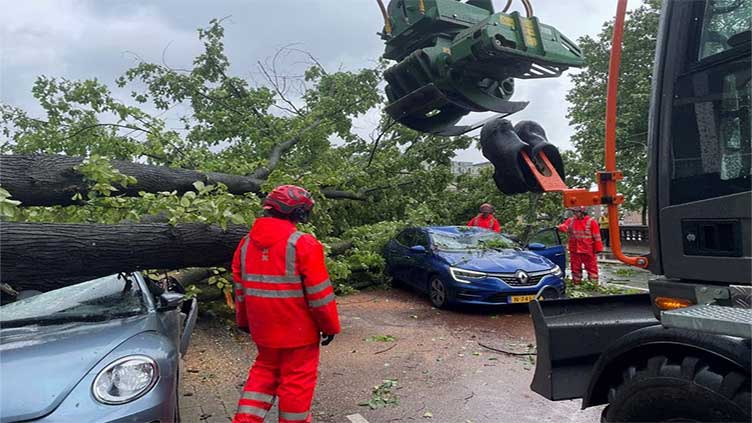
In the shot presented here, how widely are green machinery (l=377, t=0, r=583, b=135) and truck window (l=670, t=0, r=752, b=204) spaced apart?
1.18m

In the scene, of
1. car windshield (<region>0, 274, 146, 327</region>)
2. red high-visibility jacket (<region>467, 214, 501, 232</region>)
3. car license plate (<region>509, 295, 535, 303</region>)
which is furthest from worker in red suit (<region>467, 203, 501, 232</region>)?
car windshield (<region>0, 274, 146, 327</region>)

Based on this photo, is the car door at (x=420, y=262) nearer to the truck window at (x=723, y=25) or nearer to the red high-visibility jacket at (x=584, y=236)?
the red high-visibility jacket at (x=584, y=236)

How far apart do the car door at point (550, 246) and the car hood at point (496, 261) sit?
0.60 m

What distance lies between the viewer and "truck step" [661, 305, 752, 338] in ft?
5.52

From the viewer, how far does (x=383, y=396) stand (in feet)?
14.5

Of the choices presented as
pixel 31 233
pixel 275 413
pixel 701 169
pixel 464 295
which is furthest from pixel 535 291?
pixel 31 233

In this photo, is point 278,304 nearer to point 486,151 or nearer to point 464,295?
point 486,151

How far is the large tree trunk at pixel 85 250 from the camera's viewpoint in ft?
10.9

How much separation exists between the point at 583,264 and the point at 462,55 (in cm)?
753

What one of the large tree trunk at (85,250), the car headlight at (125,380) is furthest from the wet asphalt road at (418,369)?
the car headlight at (125,380)

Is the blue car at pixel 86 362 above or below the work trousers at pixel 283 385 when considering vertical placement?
above

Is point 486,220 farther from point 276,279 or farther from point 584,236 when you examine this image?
point 276,279

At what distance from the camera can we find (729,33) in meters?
1.93

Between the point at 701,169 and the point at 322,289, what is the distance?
206cm
